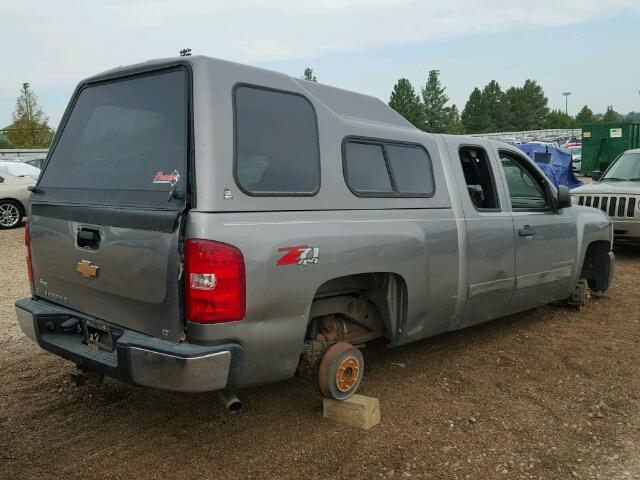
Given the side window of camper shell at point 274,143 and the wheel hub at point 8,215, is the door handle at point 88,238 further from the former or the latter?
the wheel hub at point 8,215

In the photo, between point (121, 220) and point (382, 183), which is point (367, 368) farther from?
point (121, 220)

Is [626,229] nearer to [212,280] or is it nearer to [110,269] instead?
[212,280]

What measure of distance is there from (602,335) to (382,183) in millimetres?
3107

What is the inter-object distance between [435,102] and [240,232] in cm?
6218

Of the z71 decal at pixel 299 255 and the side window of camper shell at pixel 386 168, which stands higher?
the side window of camper shell at pixel 386 168

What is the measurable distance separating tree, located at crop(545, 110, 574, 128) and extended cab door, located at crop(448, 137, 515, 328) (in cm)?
10710

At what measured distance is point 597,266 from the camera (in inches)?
265

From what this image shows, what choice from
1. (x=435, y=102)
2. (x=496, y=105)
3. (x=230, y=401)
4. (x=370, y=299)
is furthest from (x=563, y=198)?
(x=496, y=105)

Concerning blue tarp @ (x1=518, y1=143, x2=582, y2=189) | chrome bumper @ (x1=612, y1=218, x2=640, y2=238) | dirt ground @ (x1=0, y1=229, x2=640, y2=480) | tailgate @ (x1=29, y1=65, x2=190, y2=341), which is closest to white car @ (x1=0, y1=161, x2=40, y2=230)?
dirt ground @ (x1=0, y1=229, x2=640, y2=480)

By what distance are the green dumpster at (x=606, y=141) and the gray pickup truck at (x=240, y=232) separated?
16.8 meters

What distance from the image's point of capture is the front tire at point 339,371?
3.64 meters

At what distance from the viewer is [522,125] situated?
337ft

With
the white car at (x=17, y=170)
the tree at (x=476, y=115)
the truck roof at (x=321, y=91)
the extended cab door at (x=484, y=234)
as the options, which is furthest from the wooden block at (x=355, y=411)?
the tree at (x=476, y=115)

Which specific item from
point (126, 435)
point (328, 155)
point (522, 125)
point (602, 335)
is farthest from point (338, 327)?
point (522, 125)
